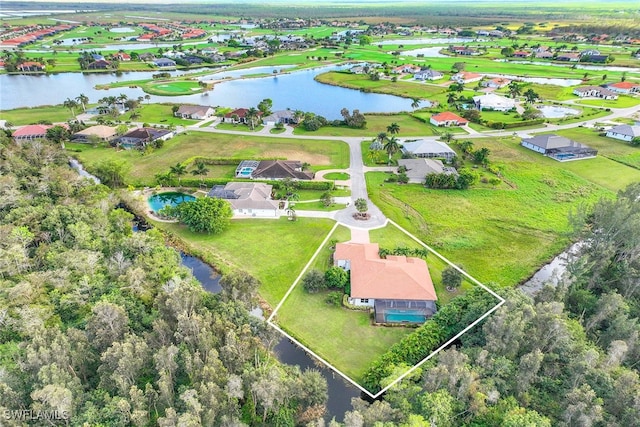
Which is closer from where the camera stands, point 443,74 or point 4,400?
point 4,400

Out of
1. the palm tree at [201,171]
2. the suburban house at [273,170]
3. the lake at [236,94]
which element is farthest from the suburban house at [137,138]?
the lake at [236,94]

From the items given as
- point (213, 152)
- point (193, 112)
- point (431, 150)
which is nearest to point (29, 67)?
point (193, 112)

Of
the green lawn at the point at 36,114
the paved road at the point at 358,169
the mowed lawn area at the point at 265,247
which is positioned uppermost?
the green lawn at the point at 36,114

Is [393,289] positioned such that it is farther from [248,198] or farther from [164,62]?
[164,62]

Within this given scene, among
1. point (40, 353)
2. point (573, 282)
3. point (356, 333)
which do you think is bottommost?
point (356, 333)

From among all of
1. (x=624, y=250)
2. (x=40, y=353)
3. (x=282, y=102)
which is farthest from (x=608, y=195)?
(x=282, y=102)

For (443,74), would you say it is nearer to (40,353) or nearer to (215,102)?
(215,102)

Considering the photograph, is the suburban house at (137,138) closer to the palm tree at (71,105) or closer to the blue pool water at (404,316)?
the palm tree at (71,105)
